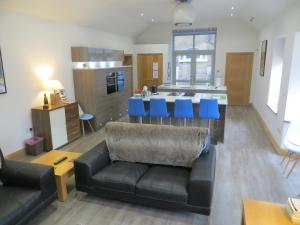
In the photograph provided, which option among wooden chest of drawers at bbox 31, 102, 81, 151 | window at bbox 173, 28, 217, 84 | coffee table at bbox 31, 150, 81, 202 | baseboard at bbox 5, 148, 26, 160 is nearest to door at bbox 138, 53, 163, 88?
window at bbox 173, 28, 217, 84

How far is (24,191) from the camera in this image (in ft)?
8.02

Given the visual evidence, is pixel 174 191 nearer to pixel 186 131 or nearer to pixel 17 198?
pixel 186 131

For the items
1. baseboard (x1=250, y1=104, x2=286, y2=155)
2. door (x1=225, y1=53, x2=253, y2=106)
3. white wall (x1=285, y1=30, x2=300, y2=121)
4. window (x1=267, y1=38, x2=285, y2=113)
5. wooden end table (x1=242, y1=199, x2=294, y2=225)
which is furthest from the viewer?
door (x1=225, y1=53, x2=253, y2=106)

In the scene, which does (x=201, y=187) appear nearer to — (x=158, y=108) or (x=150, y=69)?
(x=158, y=108)

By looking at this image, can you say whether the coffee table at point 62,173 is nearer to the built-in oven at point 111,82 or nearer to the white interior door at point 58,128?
the white interior door at point 58,128

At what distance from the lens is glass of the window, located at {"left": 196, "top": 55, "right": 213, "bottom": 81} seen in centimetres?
917

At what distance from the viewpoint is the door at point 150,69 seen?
356 inches

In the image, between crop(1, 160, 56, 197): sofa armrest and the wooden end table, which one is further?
crop(1, 160, 56, 197): sofa armrest

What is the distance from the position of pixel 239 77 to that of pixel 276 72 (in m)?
3.21

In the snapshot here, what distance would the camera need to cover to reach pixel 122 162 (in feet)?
10.5

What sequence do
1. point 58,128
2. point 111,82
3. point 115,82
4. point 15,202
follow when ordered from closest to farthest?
1. point 15,202
2. point 58,128
3. point 111,82
4. point 115,82

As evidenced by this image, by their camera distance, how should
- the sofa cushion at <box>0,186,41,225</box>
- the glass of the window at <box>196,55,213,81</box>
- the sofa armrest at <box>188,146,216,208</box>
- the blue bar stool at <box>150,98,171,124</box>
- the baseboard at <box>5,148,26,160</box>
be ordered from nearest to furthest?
the sofa cushion at <box>0,186,41,225</box>, the sofa armrest at <box>188,146,216,208</box>, the baseboard at <box>5,148,26,160</box>, the blue bar stool at <box>150,98,171,124</box>, the glass of the window at <box>196,55,213,81</box>

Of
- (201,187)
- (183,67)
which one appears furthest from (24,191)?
(183,67)

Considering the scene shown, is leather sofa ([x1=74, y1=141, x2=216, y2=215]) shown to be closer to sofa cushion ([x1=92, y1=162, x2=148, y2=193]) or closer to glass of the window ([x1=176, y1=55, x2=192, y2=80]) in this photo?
sofa cushion ([x1=92, y1=162, x2=148, y2=193])
